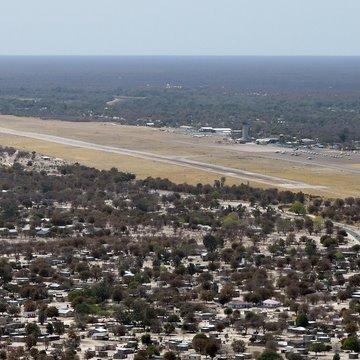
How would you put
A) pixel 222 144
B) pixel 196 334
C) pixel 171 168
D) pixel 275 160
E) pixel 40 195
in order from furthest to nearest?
1. pixel 222 144
2. pixel 275 160
3. pixel 171 168
4. pixel 40 195
5. pixel 196 334

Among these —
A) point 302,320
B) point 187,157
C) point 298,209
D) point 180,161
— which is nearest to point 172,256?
point 302,320

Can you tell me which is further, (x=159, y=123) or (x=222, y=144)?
(x=159, y=123)

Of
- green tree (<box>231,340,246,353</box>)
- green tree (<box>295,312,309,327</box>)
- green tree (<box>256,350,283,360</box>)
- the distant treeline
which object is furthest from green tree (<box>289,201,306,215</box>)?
the distant treeline

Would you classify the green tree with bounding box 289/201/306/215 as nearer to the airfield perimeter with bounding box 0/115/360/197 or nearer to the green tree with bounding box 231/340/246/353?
the airfield perimeter with bounding box 0/115/360/197

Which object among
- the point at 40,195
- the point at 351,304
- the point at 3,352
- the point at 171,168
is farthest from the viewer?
→ the point at 171,168

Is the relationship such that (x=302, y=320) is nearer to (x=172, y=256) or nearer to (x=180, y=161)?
(x=172, y=256)

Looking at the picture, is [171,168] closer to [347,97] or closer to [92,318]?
[92,318]

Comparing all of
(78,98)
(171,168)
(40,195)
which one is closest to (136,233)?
(40,195)
